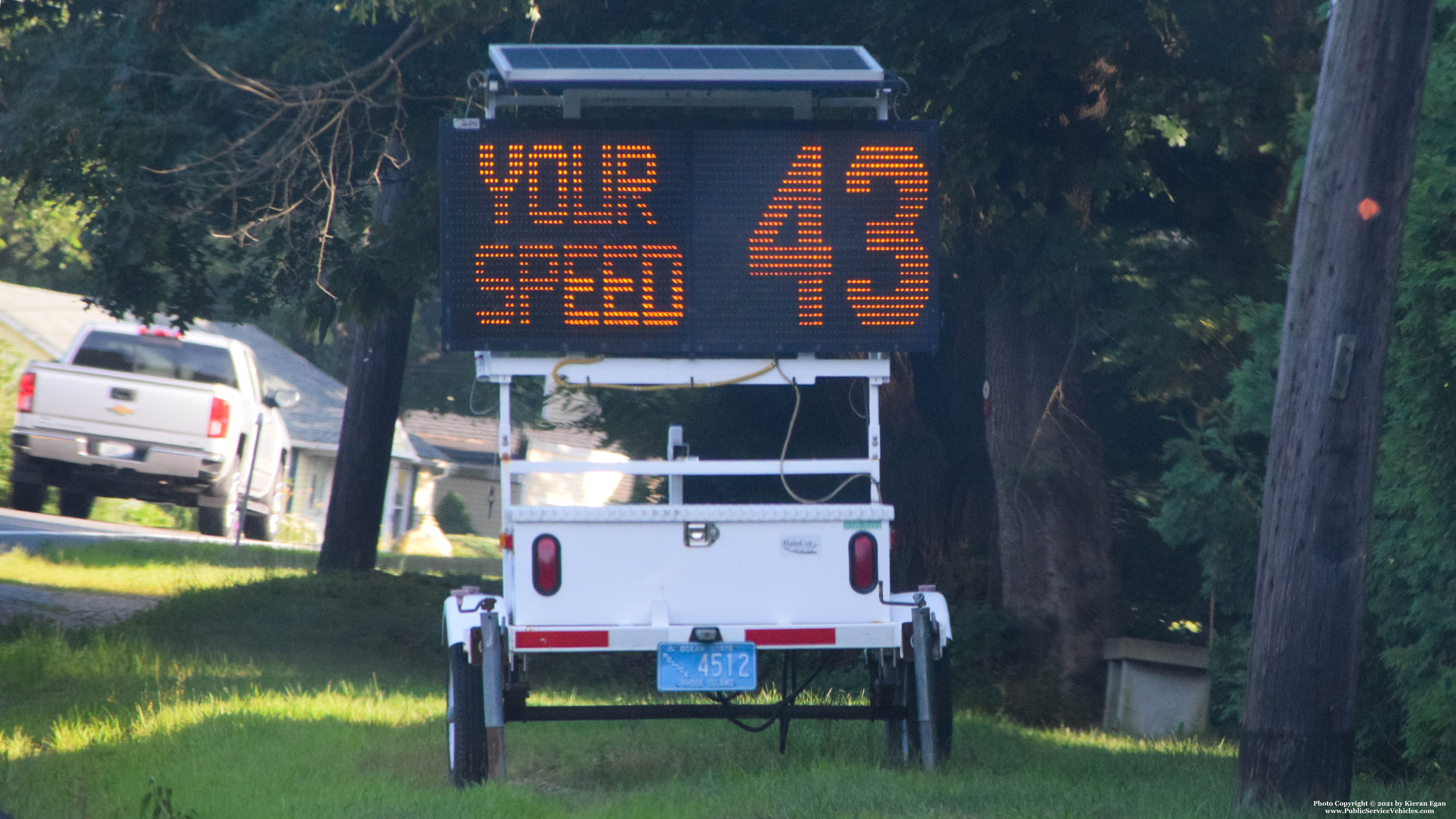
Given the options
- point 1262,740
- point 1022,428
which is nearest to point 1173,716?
point 1022,428

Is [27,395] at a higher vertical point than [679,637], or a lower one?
higher

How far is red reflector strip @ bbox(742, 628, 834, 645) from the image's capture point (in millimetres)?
7375

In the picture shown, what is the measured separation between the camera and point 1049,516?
13133 mm

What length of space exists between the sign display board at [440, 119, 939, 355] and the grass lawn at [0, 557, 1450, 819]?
218 centimetres

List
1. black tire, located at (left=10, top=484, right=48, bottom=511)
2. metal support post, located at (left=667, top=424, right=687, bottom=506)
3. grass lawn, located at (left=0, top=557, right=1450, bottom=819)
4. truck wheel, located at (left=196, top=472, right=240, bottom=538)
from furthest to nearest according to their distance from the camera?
black tire, located at (left=10, top=484, right=48, bottom=511) < truck wheel, located at (left=196, top=472, right=240, bottom=538) < metal support post, located at (left=667, top=424, right=687, bottom=506) < grass lawn, located at (left=0, top=557, right=1450, bottom=819)

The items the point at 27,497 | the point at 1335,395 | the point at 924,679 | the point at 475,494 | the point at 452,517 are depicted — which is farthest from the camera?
the point at 475,494

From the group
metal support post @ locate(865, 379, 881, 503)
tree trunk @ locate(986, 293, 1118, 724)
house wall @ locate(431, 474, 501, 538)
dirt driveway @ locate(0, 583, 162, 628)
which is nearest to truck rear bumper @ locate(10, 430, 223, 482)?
dirt driveway @ locate(0, 583, 162, 628)

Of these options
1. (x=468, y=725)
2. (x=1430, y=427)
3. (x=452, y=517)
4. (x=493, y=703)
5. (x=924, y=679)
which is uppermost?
(x=1430, y=427)

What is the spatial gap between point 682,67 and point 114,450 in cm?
1557

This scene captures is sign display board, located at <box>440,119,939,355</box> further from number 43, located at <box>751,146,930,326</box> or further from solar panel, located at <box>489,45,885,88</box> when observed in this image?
solar panel, located at <box>489,45,885,88</box>

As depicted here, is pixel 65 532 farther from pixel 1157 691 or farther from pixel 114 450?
pixel 1157 691

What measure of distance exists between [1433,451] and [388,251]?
8154mm

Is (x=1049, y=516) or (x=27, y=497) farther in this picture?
(x=27, y=497)

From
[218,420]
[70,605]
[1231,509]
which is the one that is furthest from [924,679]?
[218,420]
